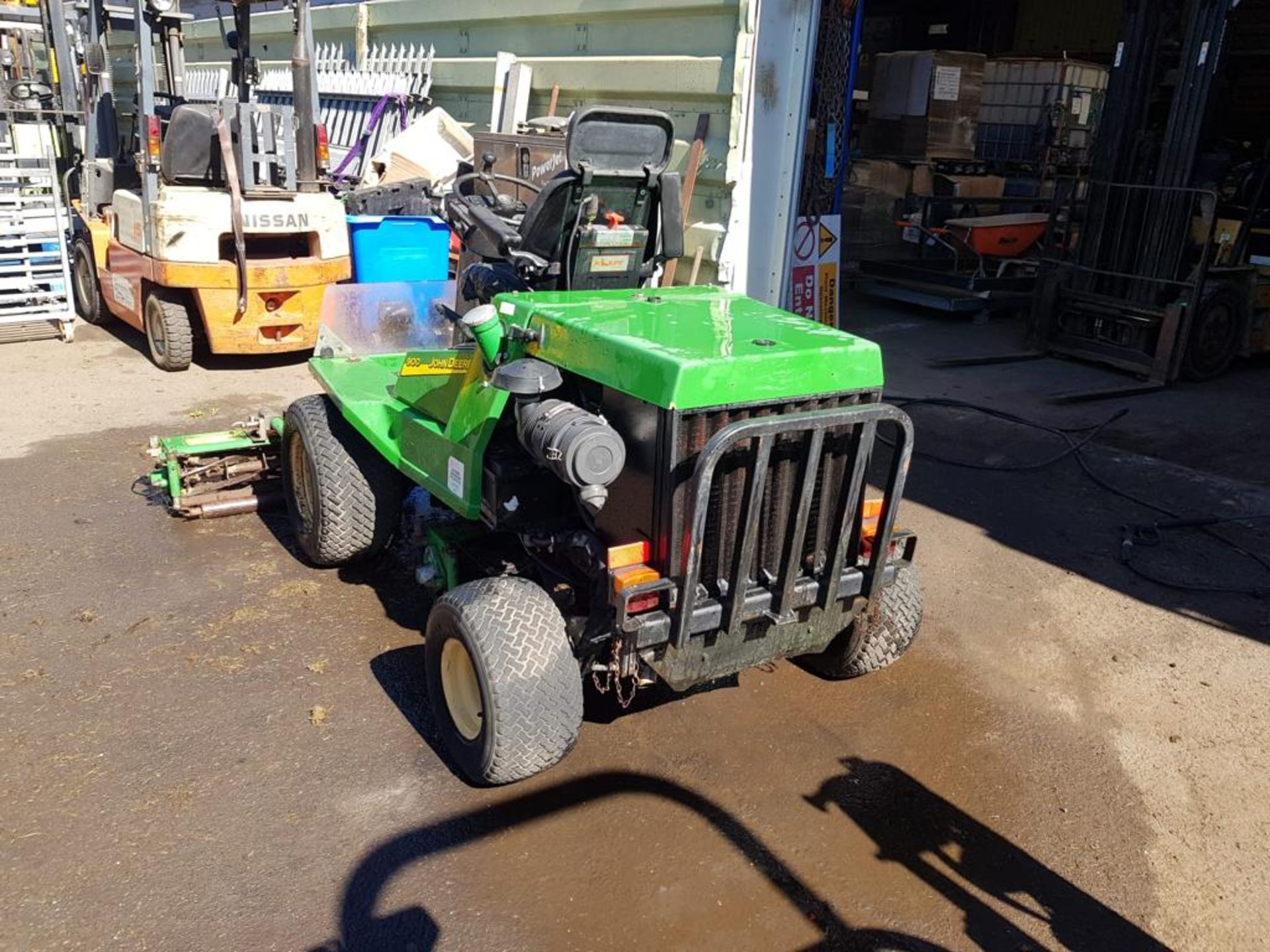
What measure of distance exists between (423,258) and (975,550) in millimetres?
4602

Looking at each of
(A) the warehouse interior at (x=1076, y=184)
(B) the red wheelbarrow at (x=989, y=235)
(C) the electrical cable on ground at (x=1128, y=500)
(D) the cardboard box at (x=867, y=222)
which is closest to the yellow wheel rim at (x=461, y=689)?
(C) the electrical cable on ground at (x=1128, y=500)

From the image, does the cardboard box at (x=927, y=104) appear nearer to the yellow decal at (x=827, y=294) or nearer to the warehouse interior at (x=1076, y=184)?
the warehouse interior at (x=1076, y=184)

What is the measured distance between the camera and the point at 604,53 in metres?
8.07

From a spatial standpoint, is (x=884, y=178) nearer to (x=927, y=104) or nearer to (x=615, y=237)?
(x=927, y=104)

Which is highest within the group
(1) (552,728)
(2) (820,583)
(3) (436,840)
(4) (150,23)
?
(4) (150,23)

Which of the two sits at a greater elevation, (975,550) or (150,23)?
(150,23)

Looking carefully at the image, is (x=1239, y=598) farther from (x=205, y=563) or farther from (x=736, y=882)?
(x=205, y=563)

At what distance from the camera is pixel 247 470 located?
4.80 m

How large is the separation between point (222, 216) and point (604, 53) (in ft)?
10.9

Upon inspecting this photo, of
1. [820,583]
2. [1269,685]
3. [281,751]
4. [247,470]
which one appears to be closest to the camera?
[820,583]

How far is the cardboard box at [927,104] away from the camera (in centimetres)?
1177

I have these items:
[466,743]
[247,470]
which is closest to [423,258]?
[247,470]

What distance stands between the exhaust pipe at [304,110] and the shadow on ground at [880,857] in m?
5.75

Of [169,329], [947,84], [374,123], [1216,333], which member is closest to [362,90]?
[374,123]
